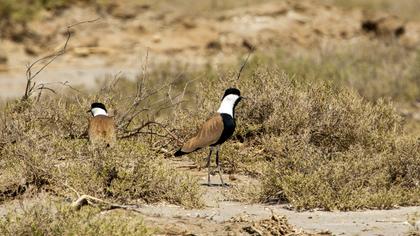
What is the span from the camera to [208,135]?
11.3 m

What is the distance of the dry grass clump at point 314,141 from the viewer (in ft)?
34.7

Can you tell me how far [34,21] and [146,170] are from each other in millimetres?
19042

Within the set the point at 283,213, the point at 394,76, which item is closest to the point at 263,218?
the point at 283,213

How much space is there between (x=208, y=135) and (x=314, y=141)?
1837 millimetres

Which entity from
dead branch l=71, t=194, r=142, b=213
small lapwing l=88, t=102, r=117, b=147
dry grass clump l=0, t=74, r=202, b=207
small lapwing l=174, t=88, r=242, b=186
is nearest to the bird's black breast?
small lapwing l=174, t=88, r=242, b=186

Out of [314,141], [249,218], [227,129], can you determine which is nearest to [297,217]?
[249,218]

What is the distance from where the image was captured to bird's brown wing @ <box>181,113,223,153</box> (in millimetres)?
11297

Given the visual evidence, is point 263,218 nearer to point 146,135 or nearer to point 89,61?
point 146,135

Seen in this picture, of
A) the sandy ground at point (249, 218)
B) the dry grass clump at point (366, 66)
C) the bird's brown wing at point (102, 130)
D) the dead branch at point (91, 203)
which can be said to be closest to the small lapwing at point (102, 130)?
the bird's brown wing at point (102, 130)

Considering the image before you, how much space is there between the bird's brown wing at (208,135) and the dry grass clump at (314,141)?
615 mm

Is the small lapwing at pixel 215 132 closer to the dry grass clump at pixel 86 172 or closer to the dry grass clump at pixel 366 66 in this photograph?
the dry grass clump at pixel 86 172

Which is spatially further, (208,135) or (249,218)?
(208,135)

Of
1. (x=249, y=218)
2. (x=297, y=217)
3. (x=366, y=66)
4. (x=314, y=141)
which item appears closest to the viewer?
(x=249, y=218)

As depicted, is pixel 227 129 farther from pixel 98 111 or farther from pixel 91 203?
pixel 91 203
